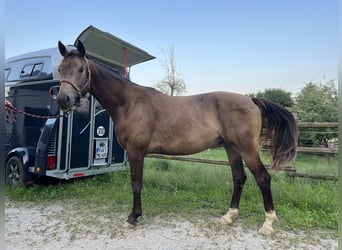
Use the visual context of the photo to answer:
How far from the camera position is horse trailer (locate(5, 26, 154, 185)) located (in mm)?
3824

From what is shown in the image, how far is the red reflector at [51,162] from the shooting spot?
3.77 metres

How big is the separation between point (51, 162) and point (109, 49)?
2386mm

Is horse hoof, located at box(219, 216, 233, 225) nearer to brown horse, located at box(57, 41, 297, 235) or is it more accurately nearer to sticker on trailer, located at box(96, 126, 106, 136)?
brown horse, located at box(57, 41, 297, 235)

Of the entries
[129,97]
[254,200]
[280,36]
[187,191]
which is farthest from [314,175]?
[280,36]

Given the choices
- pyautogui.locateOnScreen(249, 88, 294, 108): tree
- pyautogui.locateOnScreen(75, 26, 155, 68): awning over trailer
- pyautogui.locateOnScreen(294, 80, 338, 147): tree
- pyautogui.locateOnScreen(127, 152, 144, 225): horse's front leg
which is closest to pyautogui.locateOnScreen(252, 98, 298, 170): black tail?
pyautogui.locateOnScreen(127, 152, 144, 225): horse's front leg

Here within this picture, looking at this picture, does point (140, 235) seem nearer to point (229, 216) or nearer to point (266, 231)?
point (229, 216)

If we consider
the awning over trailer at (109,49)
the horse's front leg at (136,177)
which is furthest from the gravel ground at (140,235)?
the awning over trailer at (109,49)

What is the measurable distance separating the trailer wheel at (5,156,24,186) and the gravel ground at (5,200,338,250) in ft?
3.96

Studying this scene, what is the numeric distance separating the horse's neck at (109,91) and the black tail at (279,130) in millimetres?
1833

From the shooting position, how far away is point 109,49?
4316mm

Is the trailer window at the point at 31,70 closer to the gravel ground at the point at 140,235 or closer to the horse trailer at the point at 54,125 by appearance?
the horse trailer at the point at 54,125

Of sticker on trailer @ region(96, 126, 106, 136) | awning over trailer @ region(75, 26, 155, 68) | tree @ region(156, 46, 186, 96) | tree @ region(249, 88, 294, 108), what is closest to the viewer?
awning over trailer @ region(75, 26, 155, 68)

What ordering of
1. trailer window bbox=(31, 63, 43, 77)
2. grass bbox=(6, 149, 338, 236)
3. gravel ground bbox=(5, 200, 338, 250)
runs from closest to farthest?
gravel ground bbox=(5, 200, 338, 250), grass bbox=(6, 149, 338, 236), trailer window bbox=(31, 63, 43, 77)

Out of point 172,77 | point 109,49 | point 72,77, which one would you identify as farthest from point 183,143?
point 172,77
